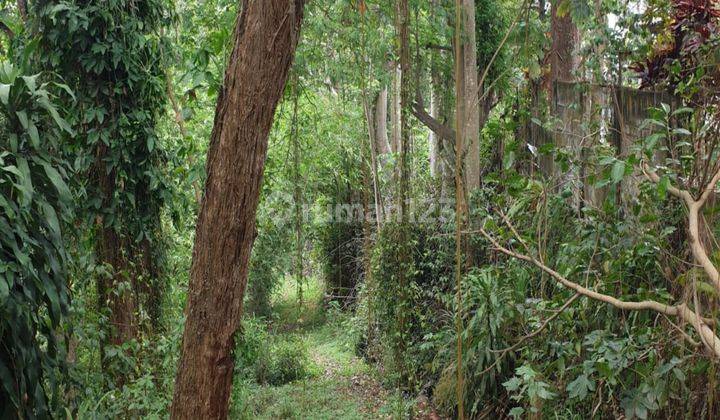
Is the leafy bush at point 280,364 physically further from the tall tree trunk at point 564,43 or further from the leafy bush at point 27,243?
the leafy bush at point 27,243

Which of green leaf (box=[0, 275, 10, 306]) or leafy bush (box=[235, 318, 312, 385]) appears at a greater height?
green leaf (box=[0, 275, 10, 306])

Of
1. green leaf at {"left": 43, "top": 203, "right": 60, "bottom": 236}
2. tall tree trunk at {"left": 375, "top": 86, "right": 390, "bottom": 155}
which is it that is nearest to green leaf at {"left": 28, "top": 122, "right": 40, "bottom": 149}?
green leaf at {"left": 43, "top": 203, "right": 60, "bottom": 236}

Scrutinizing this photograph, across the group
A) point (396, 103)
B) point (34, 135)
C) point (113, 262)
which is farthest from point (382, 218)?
point (34, 135)

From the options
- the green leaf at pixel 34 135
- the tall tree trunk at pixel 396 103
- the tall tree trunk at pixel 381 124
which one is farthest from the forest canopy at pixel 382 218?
the tall tree trunk at pixel 381 124

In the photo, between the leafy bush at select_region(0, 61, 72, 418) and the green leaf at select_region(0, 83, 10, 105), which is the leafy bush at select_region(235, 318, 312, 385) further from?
the green leaf at select_region(0, 83, 10, 105)

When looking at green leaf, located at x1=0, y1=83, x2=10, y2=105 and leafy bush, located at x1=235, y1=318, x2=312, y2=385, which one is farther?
leafy bush, located at x1=235, y1=318, x2=312, y2=385

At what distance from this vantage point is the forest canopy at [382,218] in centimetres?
253

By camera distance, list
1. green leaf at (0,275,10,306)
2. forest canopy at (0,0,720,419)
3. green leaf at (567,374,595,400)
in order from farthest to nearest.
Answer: green leaf at (567,374,595,400) < forest canopy at (0,0,720,419) < green leaf at (0,275,10,306)

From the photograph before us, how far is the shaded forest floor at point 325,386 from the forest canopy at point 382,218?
44mm

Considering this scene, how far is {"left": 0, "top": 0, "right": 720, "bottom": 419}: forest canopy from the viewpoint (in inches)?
99.5

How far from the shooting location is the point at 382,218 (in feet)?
24.1

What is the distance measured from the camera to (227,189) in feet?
9.38

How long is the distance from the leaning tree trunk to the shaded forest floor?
154 cm

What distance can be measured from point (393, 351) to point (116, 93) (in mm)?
3202
